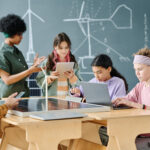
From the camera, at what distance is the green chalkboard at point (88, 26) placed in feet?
16.6

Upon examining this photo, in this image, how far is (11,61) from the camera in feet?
11.7

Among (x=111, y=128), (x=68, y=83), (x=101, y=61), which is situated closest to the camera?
(x=111, y=128)

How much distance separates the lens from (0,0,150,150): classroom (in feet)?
7.23

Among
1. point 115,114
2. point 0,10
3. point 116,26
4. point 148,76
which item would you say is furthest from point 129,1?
point 115,114

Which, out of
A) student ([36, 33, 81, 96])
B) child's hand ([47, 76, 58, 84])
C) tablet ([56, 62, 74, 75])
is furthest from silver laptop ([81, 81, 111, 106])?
student ([36, 33, 81, 96])

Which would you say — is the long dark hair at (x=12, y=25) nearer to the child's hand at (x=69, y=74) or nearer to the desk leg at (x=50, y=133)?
the child's hand at (x=69, y=74)

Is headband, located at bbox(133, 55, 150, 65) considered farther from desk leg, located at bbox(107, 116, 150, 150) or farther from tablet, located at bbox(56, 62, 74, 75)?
tablet, located at bbox(56, 62, 74, 75)

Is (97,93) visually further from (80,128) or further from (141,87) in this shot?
(80,128)

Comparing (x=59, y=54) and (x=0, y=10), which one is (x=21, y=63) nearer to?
(x=59, y=54)

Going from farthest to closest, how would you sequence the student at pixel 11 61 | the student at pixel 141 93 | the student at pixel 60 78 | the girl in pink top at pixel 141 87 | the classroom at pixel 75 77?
1. the student at pixel 60 78
2. the student at pixel 11 61
3. the girl in pink top at pixel 141 87
4. the student at pixel 141 93
5. the classroom at pixel 75 77

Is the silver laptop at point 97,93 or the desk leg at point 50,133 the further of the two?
the silver laptop at point 97,93

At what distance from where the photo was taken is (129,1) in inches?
203

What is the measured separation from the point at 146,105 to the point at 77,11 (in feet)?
9.06

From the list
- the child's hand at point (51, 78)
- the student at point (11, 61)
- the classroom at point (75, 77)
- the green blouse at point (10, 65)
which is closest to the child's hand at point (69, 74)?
the classroom at point (75, 77)
